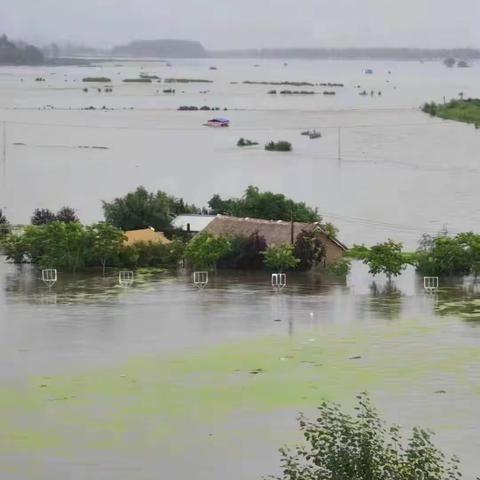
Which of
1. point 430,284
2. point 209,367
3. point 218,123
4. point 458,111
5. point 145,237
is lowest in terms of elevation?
point 209,367

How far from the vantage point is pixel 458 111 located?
16781 mm

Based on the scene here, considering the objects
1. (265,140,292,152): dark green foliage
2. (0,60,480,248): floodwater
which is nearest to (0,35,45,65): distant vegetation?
(0,60,480,248): floodwater

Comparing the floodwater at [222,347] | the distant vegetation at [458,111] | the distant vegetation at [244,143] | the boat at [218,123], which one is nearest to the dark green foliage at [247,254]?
the floodwater at [222,347]

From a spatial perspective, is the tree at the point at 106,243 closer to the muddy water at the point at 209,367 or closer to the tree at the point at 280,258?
the muddy water at the point at 209,367

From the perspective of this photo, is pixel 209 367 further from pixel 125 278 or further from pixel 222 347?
pixel 125 278

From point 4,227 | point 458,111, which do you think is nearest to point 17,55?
point 458,111

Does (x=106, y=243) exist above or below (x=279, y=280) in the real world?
above

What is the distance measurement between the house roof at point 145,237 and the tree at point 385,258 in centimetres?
97

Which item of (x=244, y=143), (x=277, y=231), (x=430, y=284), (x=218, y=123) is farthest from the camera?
(x=218, y=123)

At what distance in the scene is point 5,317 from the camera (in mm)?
5109

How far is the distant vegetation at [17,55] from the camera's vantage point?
3578 centimetres

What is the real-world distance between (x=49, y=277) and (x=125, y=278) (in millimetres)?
331

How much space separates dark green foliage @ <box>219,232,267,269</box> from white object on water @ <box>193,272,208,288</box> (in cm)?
18

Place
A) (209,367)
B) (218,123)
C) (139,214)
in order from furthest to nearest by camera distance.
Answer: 1. (218,123)
2. (139,214)
3. (209,367)
